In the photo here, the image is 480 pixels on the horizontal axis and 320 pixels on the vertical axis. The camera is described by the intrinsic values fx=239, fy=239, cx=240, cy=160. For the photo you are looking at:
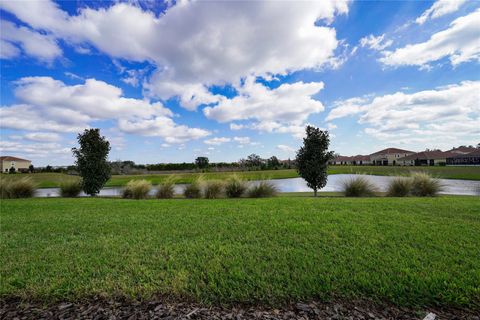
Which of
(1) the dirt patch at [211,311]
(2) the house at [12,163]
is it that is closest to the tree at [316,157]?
(1) the dirt patch at [211,311]

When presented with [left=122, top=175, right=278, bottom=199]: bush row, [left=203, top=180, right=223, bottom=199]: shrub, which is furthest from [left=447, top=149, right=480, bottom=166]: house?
[left=203, top=180, right=223, bottom=199]: shrub

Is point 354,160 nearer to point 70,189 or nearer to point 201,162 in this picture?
point 201,162

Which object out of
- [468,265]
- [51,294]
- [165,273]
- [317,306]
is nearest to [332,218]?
[468,265]

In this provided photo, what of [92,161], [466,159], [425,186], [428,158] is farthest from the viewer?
[428,158]

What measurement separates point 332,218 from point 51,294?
4654 millimetres

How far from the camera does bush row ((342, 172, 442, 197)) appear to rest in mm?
9586

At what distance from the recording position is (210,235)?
4.16 metres

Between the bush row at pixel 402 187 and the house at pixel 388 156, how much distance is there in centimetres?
6930

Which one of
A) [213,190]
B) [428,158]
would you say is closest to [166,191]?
[213,190]

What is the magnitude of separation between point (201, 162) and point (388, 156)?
202 ft

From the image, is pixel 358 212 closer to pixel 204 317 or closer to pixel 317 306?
pixel 317 306

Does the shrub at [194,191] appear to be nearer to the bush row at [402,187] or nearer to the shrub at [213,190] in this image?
the shrub at [213,190]

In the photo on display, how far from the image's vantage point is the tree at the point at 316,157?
10766mm

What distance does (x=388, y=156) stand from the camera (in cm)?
7344
